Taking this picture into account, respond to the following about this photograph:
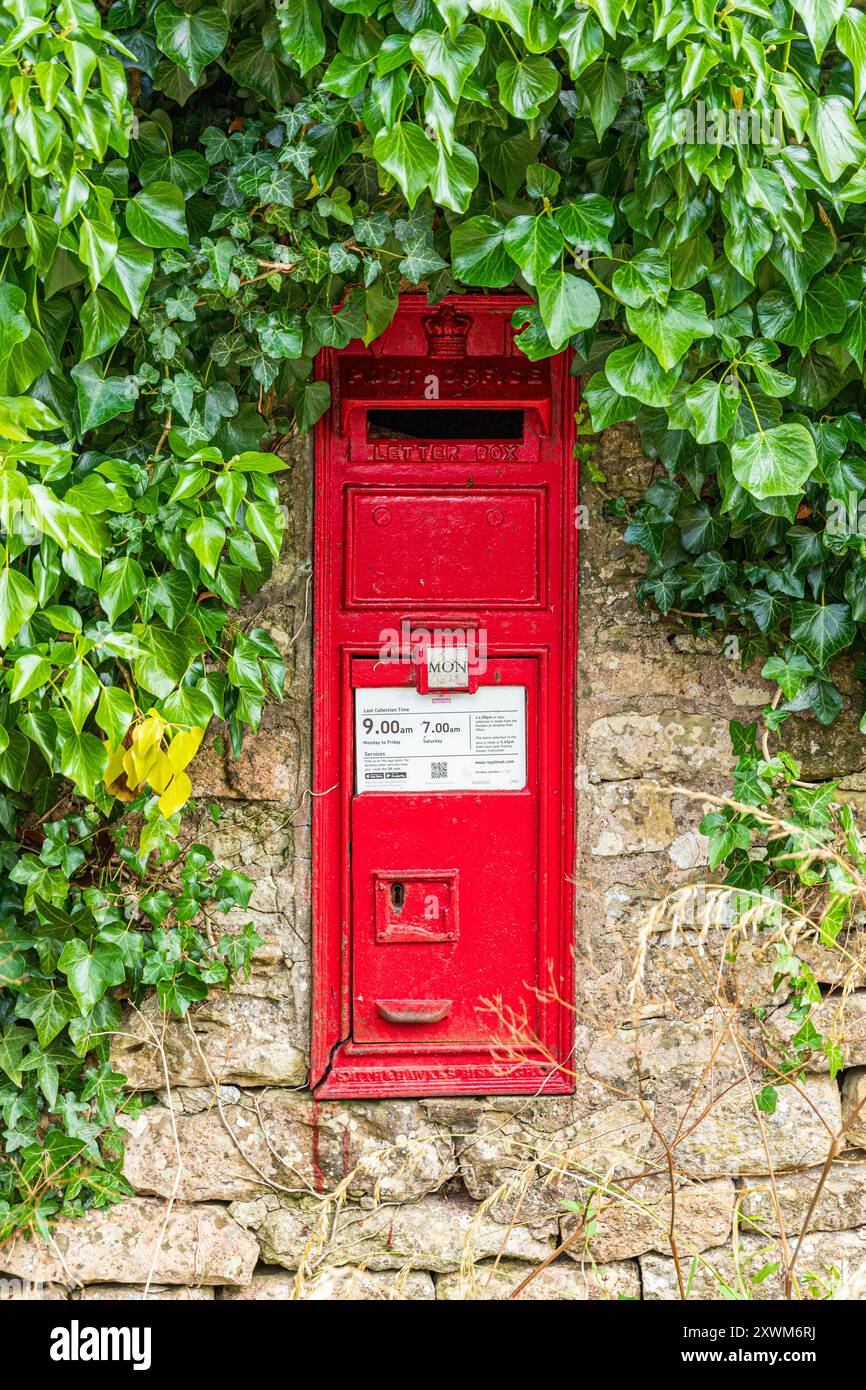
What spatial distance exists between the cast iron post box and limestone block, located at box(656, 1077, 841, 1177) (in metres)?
0.35

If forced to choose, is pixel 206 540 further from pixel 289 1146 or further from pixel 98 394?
pixel 289 1146

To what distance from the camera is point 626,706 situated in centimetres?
263

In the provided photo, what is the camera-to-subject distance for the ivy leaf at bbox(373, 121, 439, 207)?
1869mm

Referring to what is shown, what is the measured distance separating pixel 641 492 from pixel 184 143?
4.07 feet

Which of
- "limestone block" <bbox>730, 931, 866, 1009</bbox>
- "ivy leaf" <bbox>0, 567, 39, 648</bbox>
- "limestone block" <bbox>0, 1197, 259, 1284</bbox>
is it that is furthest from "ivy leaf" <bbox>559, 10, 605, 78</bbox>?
"limestone block" <bbox>0, 1197, 259, 1284</bbox>

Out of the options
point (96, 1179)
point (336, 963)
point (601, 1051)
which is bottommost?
point (96, 1179)

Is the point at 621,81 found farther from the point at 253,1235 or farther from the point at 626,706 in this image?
the point at 253,1235

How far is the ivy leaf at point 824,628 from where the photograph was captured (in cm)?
247

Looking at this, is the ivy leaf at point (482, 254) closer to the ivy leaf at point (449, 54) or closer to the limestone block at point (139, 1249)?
the ivy leaf at point (449, 54)

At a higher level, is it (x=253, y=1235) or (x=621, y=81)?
(x=621, y=81)

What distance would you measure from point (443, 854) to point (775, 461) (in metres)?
1.11

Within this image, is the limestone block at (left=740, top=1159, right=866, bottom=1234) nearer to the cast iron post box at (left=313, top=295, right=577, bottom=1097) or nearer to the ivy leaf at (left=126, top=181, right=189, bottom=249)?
the cast iron post box at (left=313, top=295, right=577, bottom=1097)

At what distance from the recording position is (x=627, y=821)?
2.63m

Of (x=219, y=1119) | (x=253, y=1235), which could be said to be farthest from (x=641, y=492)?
(x=253, y=1235)
